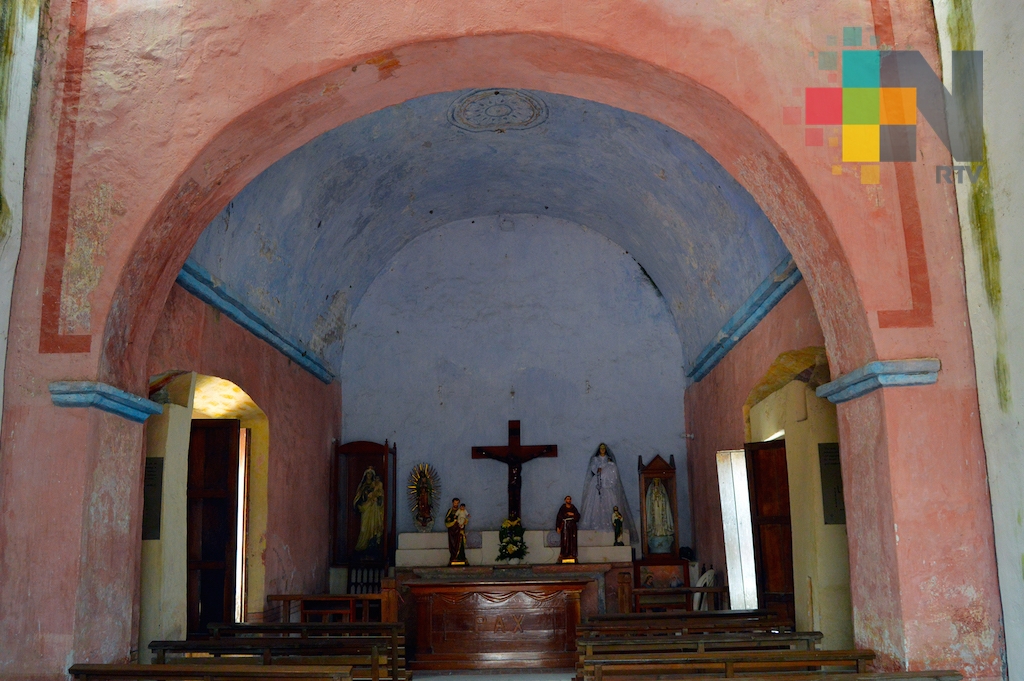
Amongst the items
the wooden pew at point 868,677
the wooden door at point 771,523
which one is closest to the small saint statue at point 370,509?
the wooden door at point 771,523

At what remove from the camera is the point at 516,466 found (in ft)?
37.7

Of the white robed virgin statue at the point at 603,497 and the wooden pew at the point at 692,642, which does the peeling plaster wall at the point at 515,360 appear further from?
the wooden pew at the point at 692,642

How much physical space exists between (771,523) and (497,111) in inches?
178

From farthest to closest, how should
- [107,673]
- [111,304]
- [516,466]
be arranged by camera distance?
1. [516,466]
2. [111,304]
3. [107,673]

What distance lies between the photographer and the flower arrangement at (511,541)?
36.0 feet

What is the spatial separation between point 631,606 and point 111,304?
22.5 feet

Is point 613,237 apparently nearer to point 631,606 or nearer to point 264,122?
point 631,606

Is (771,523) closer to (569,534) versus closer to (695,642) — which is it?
(695,642)

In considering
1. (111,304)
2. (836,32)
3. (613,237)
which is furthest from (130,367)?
(613,237)

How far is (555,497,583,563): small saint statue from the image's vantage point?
1094cm

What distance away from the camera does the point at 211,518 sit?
820cm

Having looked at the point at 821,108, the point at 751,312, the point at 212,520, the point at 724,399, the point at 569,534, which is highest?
the point at 821,108

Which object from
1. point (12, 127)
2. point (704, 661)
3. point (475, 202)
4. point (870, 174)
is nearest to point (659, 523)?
point (475, 202)

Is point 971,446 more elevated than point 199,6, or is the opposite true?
point 199,6
